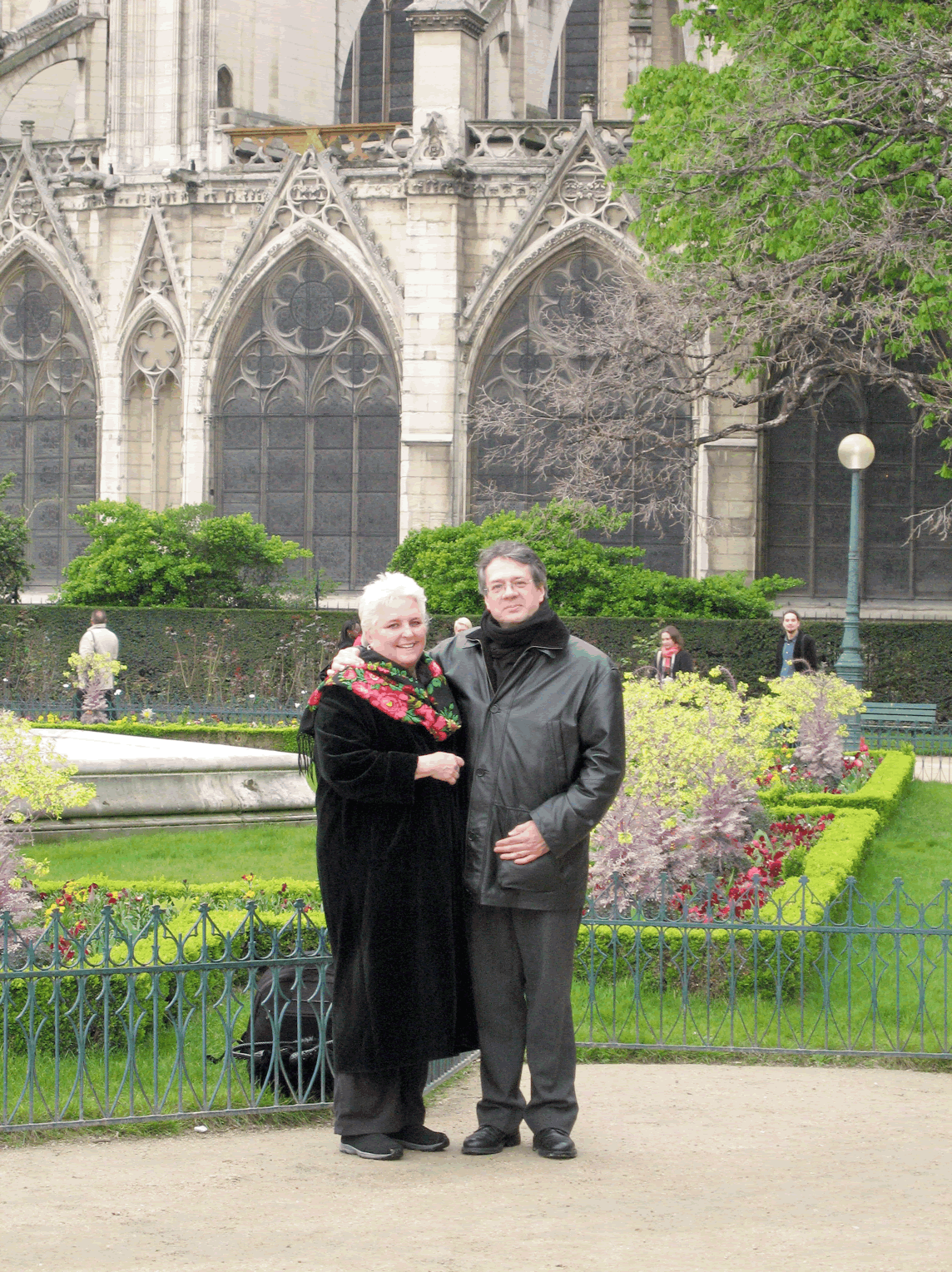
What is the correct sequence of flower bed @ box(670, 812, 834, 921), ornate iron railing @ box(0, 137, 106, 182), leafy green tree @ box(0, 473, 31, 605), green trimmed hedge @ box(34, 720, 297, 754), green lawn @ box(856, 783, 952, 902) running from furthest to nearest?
ornate iron railing @ box(0, 137, 106, 182), leafy green tree @ box(0, 473, 31, 605), green trimmed hedge @ box(34, 720, 297, 754), green lawn @ box(856, 783, 952, 902), flower bed @ box(670, 812, 834, 921)

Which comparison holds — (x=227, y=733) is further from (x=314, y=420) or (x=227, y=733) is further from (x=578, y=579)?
(x=314, y=420)

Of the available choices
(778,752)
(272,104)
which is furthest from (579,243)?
(778,752)

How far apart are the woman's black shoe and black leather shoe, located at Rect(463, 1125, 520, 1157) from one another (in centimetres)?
20

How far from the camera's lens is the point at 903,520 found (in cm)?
2253

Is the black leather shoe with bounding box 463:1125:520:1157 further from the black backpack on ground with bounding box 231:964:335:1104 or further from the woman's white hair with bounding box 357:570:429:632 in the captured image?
the woman's white hair with bounding box 357:570:429:632

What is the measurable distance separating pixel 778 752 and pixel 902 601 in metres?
10.9

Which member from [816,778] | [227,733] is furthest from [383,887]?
[227,733]

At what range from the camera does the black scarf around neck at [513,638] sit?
16.1 ft

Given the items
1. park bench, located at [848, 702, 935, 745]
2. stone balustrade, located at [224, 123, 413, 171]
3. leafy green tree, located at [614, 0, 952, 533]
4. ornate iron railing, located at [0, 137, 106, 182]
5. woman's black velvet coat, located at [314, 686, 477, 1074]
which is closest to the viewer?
woman's black velvet coat, located at [314, 686, 477, 1074]

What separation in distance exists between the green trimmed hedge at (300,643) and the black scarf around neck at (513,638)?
13549 millimetres

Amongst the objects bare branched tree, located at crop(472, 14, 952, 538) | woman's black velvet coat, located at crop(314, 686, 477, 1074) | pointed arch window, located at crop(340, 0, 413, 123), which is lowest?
woman's black velvet coat, located at crop(314, 686, 477, 1074)

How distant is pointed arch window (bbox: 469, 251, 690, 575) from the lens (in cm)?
2322

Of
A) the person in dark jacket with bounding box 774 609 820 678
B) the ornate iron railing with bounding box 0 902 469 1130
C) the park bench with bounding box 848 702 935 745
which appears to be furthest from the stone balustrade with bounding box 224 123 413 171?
the ornate iron railing with bounding box 0 902 469 1130

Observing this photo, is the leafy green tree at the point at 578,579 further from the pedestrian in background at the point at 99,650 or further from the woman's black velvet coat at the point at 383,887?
the woman's black velvet coat at the point at 383,887
